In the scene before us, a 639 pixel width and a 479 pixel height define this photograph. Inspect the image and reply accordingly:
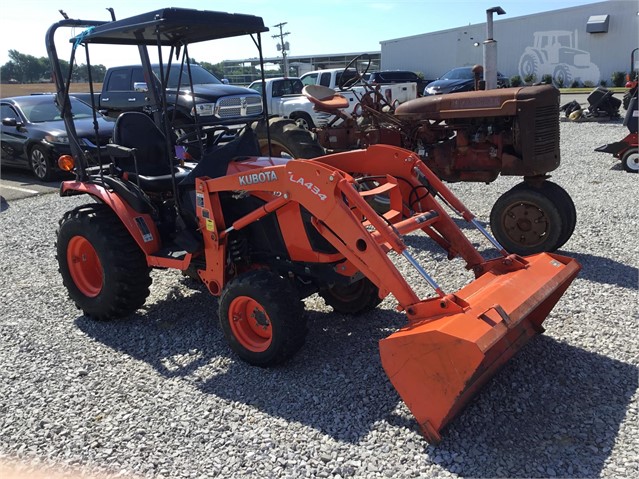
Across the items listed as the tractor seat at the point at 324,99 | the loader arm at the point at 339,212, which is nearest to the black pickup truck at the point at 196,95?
the tractor seat at the point at 324,99

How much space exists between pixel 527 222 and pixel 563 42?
31563 mm

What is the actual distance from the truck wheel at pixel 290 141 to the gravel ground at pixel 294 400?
2248mm

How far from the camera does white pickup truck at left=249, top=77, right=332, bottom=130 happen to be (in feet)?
47.0

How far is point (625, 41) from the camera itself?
103 feet

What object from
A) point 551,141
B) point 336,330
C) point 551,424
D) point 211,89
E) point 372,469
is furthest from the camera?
point 211,89

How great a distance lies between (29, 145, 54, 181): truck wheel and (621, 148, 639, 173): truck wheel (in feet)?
34.3

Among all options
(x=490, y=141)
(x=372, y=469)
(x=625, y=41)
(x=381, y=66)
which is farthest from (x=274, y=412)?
(x=381, y=66)

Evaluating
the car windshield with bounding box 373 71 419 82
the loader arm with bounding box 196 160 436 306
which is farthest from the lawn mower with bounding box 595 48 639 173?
the car windshield with bounding box 373 71 419 82

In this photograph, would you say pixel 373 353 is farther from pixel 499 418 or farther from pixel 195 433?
pixel 195 433

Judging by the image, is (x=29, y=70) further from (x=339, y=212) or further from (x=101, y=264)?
(x=339, y=212)

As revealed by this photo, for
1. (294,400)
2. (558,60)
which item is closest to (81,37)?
(294,400)

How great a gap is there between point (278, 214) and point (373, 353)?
1.15 metres

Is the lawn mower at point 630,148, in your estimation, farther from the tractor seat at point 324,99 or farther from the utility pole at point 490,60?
the tractor seat at point 324,99

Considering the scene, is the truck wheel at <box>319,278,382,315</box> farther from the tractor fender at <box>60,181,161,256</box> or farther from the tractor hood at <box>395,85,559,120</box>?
the tractor hood at <box>395,85,559,120</box>
